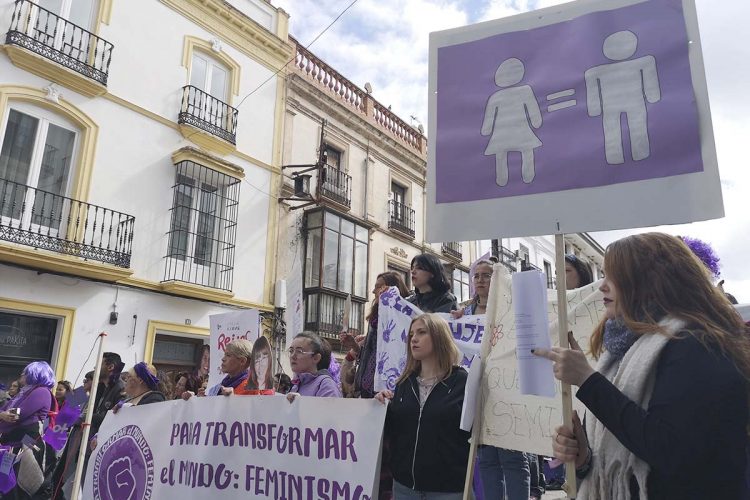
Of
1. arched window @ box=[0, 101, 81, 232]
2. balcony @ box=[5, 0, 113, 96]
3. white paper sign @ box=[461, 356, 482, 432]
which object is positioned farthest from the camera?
balcony @ box=[5, 0, 113, 96]

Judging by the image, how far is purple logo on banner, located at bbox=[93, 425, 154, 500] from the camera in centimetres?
379

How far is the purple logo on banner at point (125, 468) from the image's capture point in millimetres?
3785

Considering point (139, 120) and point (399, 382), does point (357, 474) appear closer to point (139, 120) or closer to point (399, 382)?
point (399, 382)

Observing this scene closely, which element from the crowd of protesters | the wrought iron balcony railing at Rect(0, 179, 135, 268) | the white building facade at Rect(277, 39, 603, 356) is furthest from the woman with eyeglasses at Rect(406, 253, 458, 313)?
the white building facade at Rect(277, 39, 603, 356)

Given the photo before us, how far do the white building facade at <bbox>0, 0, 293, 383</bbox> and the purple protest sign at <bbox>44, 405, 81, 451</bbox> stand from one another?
4.19 m

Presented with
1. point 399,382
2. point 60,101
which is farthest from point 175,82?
point 399,382

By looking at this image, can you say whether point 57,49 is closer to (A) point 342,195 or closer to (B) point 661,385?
(A) point 342,195

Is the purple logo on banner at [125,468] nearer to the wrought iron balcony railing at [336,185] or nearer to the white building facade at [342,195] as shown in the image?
the white building facade at [342,195]

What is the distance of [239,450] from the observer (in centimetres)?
342

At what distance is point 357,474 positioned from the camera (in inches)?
114

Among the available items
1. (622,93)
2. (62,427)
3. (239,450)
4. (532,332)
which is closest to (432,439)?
(532,332)

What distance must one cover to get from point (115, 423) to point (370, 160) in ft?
41.9

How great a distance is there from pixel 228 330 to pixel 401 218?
1140cm

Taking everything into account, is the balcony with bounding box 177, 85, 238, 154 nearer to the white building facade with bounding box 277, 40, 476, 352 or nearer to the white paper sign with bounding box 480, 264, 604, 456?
the white building facade with bounding box 277, 40, 476, 352
